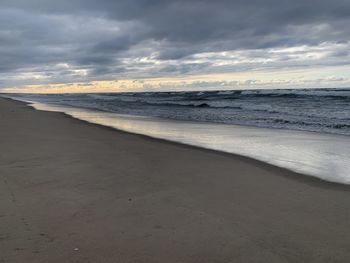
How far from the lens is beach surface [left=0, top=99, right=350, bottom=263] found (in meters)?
3.29

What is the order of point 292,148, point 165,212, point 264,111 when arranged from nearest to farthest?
point 165,212 → point 292,148 → point 264,111

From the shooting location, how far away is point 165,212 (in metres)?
4.27

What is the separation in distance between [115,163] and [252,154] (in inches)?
132

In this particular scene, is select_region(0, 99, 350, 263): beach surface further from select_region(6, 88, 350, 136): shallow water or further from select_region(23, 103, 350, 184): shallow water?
select_region(6, 88, 350, 136): shallow water

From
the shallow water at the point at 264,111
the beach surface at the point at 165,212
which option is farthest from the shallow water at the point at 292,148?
the shallow water at the point at 264,111

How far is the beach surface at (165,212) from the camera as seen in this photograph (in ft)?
10.8

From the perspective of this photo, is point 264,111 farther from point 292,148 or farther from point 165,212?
point 165,212

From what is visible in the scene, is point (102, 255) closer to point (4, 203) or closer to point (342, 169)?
point (4, 203)

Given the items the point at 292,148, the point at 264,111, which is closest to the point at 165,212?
the point at 292,148

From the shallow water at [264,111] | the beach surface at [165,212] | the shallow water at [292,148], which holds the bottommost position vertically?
the shallow water at [264,111]

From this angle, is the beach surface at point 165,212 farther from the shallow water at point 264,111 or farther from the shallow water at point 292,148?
the shallow water at point 264,111

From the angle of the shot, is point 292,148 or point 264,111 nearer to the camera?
point 292,148

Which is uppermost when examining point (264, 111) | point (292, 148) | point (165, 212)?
point (165, 212)

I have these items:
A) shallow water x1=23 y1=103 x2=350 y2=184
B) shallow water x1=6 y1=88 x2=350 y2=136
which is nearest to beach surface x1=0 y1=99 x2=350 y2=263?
shallow water x1=23 y1=103 x2=350 y2=184
